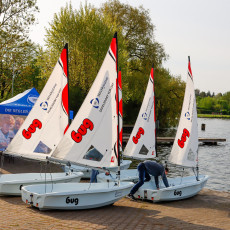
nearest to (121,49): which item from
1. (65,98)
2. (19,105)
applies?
(19,105)

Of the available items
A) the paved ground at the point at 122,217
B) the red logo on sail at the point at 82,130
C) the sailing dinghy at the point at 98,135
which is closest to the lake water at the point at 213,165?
the paved ground at the point at 122,217

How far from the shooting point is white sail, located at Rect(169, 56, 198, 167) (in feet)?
47.8

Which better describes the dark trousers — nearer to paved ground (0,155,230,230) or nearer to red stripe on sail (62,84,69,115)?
paved ground (0,155,230,230)

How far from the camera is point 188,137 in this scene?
48.0ft

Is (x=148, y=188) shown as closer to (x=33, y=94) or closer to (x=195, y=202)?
(x=195, y=202)

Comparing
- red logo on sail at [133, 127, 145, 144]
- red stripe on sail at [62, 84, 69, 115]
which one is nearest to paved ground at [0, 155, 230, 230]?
red stripe on sail at [62, 84, 69, 115]

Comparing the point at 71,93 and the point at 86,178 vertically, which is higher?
the point at 71,93

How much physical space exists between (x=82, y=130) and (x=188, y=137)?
18.2 feet

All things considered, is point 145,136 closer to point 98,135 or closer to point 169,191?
point 169,191

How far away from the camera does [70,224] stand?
866 cm

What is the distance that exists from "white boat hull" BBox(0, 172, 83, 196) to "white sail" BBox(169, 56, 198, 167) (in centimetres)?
420

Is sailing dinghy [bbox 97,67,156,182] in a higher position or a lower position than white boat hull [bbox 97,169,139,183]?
higher

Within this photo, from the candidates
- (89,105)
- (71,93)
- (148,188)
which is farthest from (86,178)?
(71,93)

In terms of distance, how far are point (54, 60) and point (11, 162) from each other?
60.9 ft
